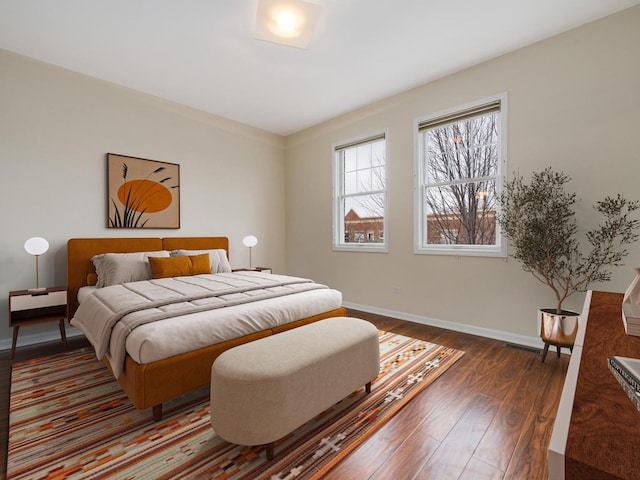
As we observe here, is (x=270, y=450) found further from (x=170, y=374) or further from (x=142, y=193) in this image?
(x=142, y=193)

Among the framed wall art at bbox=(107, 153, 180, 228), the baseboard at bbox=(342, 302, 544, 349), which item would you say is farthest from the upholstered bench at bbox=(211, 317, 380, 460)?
the framed wall art at bbox=(107, 153, 180, 228)

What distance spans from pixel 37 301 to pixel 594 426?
393 cm

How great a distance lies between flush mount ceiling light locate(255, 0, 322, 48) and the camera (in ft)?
7.73

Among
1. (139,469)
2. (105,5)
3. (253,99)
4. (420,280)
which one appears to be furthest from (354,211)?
(139,469)

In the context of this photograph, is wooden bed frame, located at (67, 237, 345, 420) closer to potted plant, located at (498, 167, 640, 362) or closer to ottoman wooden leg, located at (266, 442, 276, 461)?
ottoman wooden leg, located at (266, 442, 276, 461)

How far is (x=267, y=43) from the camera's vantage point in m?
2.87

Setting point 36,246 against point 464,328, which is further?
point 464,328

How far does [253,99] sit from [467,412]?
4089 mm

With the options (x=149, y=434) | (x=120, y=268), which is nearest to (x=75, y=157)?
(x=120, y=268)

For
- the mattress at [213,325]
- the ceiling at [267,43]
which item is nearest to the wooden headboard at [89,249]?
the ceiling at [267,43]

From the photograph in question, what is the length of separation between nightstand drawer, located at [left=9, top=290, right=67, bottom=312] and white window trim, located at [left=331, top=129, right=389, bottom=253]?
10.9 ft

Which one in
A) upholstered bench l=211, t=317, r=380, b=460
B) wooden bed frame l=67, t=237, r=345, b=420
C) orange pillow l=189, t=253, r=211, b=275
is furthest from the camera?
orange pillow l=189, t=253, r=211, b=275

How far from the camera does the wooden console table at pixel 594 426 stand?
19.2 inches

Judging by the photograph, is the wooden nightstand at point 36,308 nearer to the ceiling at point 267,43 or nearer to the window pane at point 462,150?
the ceiling at point 267,43
